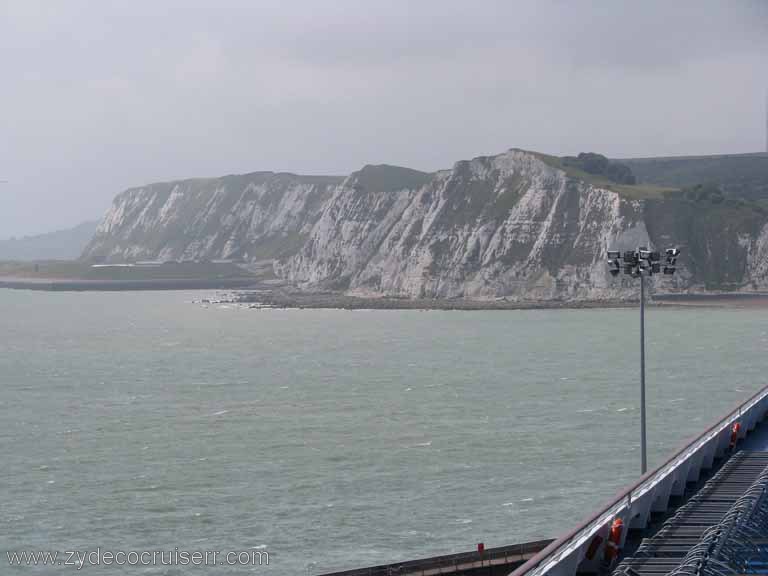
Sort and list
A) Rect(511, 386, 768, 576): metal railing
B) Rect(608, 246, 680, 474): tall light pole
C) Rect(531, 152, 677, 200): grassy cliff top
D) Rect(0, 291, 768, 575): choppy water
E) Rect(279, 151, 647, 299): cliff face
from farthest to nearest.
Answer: Rect(531, 152, 677, 200): grassy cliff top → Rect(279, 151, 647, 299): cliff face → Rect(0, 291, 768, 575): choppy water → Rect(608, 246, 680, 474): tall light pole → Rect(511, 386, 768, 576): metal railing

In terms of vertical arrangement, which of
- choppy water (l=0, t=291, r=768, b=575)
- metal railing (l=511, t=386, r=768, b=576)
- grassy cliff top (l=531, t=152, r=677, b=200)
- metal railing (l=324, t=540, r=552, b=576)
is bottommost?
choppy water (l=0, t=291, r=768, b=575)

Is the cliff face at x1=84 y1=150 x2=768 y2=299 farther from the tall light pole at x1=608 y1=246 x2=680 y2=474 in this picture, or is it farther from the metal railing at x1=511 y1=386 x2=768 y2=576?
the metal railing at x1=511 y1=386 x2=768 y2=576

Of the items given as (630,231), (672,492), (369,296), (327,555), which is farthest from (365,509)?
(369,296)

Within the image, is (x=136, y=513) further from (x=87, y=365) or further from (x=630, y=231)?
(x=630, y=231)

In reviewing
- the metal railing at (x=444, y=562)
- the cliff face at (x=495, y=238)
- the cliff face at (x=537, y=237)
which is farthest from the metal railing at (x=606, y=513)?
the cliff face at (x=495, y=238)

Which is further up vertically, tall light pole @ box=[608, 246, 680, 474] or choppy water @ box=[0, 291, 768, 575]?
tall light pole @ box=[608, 246, 680, 474]

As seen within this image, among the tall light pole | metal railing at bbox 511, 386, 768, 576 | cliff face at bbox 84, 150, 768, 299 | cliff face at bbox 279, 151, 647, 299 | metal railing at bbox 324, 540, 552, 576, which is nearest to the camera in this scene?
metal railing at bbox 511, 386, 768, 576

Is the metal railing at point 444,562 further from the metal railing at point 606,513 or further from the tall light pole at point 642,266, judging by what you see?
the tall light pole at point 642,266

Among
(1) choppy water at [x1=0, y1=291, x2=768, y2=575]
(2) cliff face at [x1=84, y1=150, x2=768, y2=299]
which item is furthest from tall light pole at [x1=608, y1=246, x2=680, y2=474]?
(2) cliff face at [x1=84, y1=150, x2=768, y2=299]

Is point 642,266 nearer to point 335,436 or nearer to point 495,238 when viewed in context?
point 335,436
